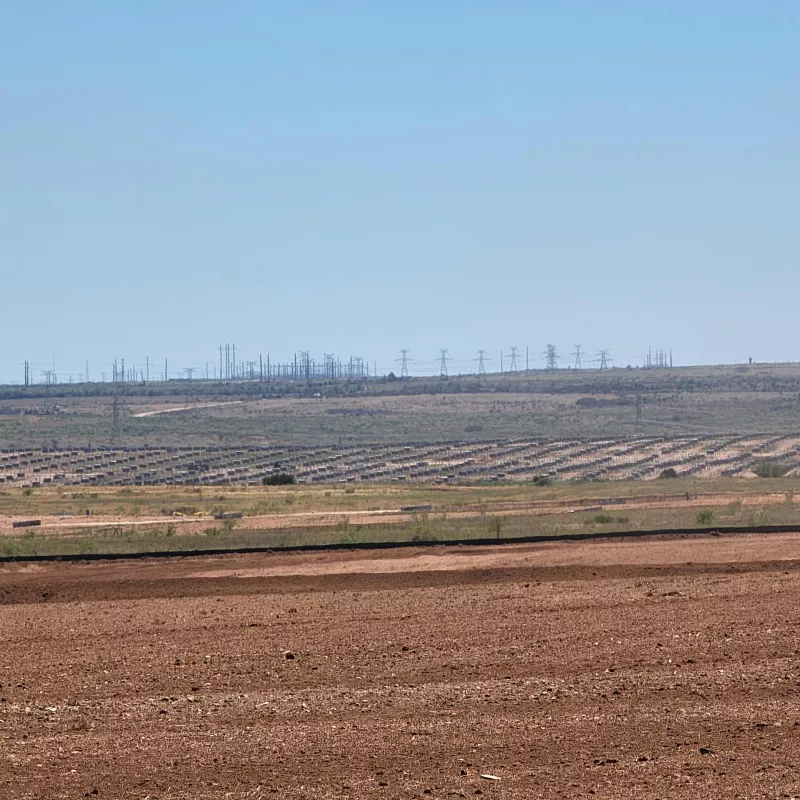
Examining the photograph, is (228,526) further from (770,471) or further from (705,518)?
(770,471)

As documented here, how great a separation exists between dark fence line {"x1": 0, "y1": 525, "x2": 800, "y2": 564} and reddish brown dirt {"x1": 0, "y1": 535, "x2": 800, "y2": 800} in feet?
21.8

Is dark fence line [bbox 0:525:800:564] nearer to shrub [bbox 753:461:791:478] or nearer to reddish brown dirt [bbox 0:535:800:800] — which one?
reddish brown dirt [bbox 0:535:800:800]

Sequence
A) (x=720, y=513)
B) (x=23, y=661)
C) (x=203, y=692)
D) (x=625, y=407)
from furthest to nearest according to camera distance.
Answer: (x=625, y=407)
(x=720, y=513)
(x=23, y=661)
(x=203, y=692)

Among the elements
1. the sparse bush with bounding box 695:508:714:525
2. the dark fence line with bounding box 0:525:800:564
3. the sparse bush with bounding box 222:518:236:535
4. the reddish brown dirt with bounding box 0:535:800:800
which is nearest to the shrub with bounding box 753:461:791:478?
the sparse bush with bounding box 222:518:236:535

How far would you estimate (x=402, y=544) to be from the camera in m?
28.0

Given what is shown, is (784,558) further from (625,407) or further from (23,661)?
(625,407)

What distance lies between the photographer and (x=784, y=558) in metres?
22.8

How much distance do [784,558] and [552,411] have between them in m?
144

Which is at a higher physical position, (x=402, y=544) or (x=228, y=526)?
(x=402, y=544)

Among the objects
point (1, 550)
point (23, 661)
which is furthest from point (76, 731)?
point (1, 550)

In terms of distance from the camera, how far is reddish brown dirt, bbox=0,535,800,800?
10242mm

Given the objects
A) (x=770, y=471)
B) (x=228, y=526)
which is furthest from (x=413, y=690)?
(x=770, y=471)

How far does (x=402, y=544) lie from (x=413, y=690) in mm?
15323

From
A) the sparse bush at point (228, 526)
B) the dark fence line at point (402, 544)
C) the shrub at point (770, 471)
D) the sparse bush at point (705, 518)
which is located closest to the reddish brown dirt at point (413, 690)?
the dark fence line at point (402, 544)
